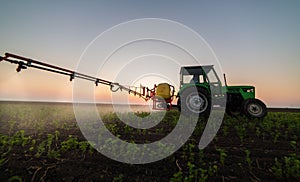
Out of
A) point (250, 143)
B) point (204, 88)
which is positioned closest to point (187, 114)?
point (204, 88)

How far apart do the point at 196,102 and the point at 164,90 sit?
309 centimetres

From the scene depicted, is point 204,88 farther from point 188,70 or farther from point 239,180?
point 239,180

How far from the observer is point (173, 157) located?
3.43 metres

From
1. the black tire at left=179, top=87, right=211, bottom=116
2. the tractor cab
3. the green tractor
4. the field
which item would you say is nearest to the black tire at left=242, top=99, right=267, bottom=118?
the green tractor

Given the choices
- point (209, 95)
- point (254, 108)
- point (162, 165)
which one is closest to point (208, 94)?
point (209, 95)

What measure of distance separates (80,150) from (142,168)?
179cm

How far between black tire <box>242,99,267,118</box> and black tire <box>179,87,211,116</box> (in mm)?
1581

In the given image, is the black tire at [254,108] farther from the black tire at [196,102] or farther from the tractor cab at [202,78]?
the black tire at [196,102]

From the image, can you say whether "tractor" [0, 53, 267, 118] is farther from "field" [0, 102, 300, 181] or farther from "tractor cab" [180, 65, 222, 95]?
"field" [0, 102, 300, 181]

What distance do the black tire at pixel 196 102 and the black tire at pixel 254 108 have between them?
5.19ft

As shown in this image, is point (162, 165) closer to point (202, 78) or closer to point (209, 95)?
point (209, 95)

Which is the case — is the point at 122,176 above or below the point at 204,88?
below

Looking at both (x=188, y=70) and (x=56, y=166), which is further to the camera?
(x=188, y=70)

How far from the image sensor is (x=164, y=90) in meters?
10.4
